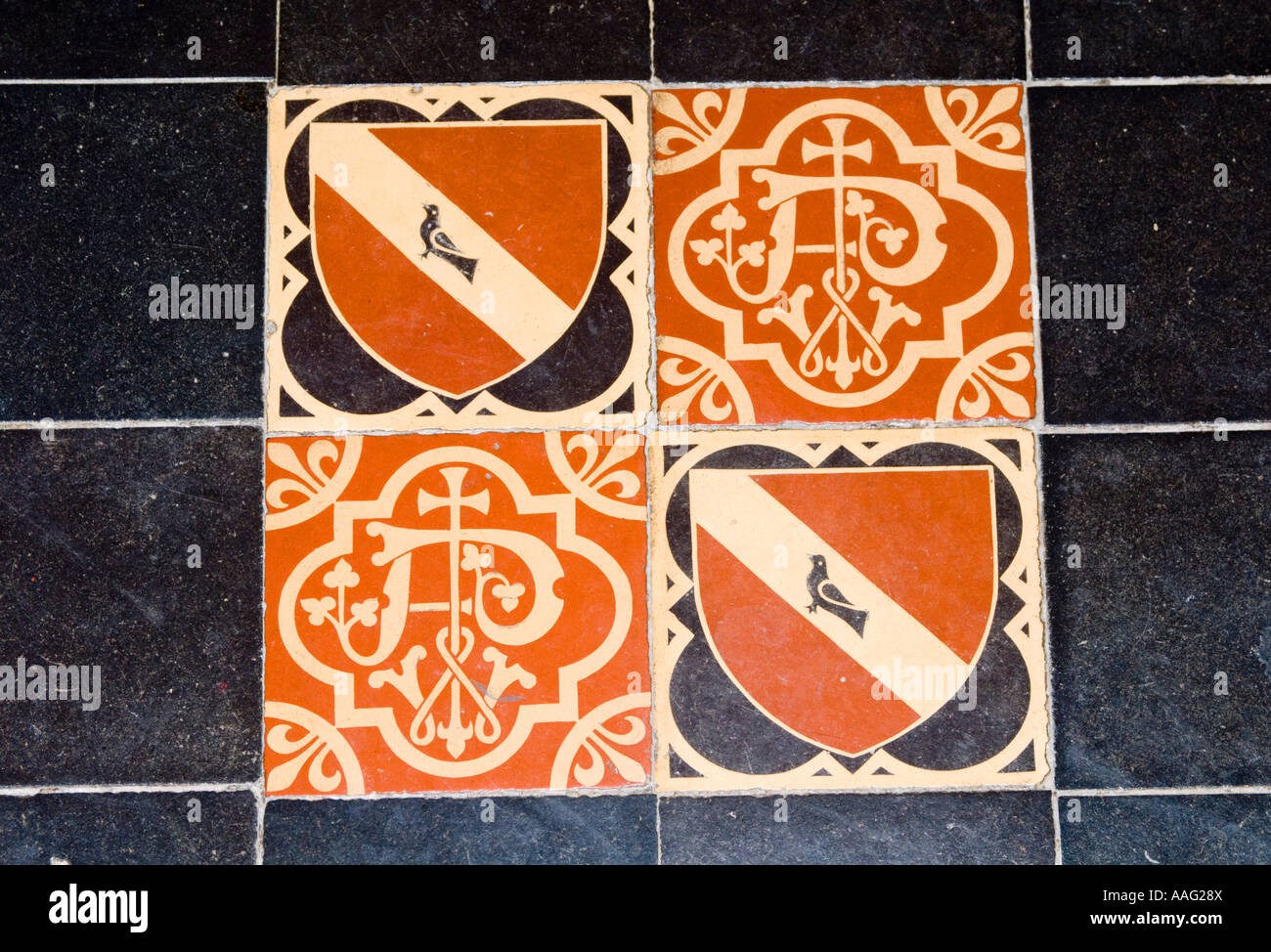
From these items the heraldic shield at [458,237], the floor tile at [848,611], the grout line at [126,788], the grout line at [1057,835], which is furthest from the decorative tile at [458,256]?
the grout line at [1057,835]

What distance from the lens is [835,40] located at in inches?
61.3

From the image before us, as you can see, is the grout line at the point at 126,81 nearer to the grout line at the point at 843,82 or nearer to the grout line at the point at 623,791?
the grout line at the point at 843,82

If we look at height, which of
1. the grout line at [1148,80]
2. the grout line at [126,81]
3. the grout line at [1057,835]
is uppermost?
the grout line at [126,81]

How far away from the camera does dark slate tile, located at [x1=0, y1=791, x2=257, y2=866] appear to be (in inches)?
57.8

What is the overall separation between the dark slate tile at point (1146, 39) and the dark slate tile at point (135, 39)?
4.25 ft

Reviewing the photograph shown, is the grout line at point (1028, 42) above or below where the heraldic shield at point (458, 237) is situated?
above

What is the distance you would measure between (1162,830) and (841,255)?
3.44 ft

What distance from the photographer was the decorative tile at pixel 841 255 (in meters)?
1.52

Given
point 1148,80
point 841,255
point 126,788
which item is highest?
point 1148,80

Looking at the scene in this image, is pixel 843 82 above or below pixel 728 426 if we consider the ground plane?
above

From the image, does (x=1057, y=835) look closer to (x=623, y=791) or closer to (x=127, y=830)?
(x=623, y=791)

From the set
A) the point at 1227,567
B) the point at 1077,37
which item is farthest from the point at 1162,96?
the point at 1227,567

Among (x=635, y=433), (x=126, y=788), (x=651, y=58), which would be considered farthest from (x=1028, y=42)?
(x=126, y=788)

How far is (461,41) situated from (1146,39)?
1138 mm
